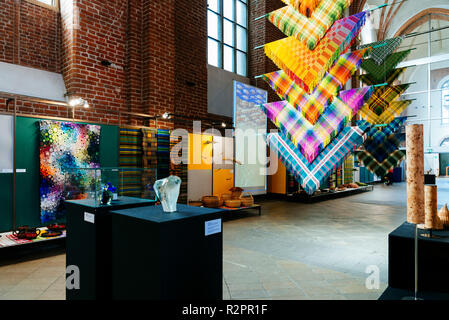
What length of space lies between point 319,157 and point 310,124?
111mm

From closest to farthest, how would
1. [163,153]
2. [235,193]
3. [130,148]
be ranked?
[130,148] < [163,153] < [235,193]

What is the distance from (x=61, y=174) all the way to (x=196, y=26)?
5.10 m

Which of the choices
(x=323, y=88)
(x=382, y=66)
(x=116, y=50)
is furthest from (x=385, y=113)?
(x=116, y=50)

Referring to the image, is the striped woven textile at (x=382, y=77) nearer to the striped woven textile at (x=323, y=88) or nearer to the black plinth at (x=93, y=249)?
the striped woven textile at (x=323, y=88)

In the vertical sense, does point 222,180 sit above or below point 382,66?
below

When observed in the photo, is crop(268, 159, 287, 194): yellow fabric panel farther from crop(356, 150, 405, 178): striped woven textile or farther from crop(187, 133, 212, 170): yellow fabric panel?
crop(356, 150, 405, 178): striped woven textile

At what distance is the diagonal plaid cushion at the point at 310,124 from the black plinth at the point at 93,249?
1469 mm

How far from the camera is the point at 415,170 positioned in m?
0.98

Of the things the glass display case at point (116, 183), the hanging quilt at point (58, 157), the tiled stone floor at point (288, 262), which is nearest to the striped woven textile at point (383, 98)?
the glass display case at point (116, 183)

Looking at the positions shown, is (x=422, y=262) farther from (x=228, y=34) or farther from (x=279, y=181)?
(x=228, y=34)

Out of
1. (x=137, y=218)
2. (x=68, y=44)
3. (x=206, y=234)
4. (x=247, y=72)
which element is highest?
(x=247, y=72)

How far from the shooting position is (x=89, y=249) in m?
1.99

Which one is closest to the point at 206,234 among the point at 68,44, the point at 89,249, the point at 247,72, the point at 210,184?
the point at 89,249
